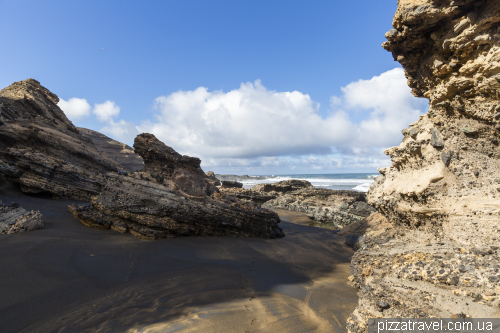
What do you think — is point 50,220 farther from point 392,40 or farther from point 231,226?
point 392,40

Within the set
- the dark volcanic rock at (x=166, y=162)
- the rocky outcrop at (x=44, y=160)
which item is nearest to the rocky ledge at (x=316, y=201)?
the dark volcanic rock at (x=166, y=162)

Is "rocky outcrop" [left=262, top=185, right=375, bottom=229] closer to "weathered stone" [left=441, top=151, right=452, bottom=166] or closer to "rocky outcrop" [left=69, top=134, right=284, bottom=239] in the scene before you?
"rocky outcrop" [left=69, top=134, right=284, bottom=239]

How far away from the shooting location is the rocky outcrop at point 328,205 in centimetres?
1099

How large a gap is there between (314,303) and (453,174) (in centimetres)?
306

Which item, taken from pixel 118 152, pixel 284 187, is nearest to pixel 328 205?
pixel 284 187

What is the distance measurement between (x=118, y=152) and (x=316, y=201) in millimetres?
27343

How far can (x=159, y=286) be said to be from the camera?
367 cm

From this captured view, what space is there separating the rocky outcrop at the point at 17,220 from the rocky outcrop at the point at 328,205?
1072cm

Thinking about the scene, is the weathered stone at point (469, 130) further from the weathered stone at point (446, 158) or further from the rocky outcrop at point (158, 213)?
the rocky outcrop at point (158, 213)

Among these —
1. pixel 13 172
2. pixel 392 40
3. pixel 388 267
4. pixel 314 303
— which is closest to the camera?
pixel 314 303

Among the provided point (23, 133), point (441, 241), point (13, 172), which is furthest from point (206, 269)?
point (23, 133)

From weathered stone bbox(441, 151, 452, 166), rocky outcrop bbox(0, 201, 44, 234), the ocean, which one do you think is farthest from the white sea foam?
rocky outcrop bbox(0, 201, 44, 234)

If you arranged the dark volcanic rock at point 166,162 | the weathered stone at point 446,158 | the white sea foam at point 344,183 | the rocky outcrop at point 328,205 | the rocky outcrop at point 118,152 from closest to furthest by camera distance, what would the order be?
the weathered stone at point 446,158, the dark volcanic rock at point 166,162, the rocky outcrop at point 328,205, the rocky outcrop at point 118,152, the white sea foam at point 344,183

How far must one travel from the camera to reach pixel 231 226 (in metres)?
6.69
